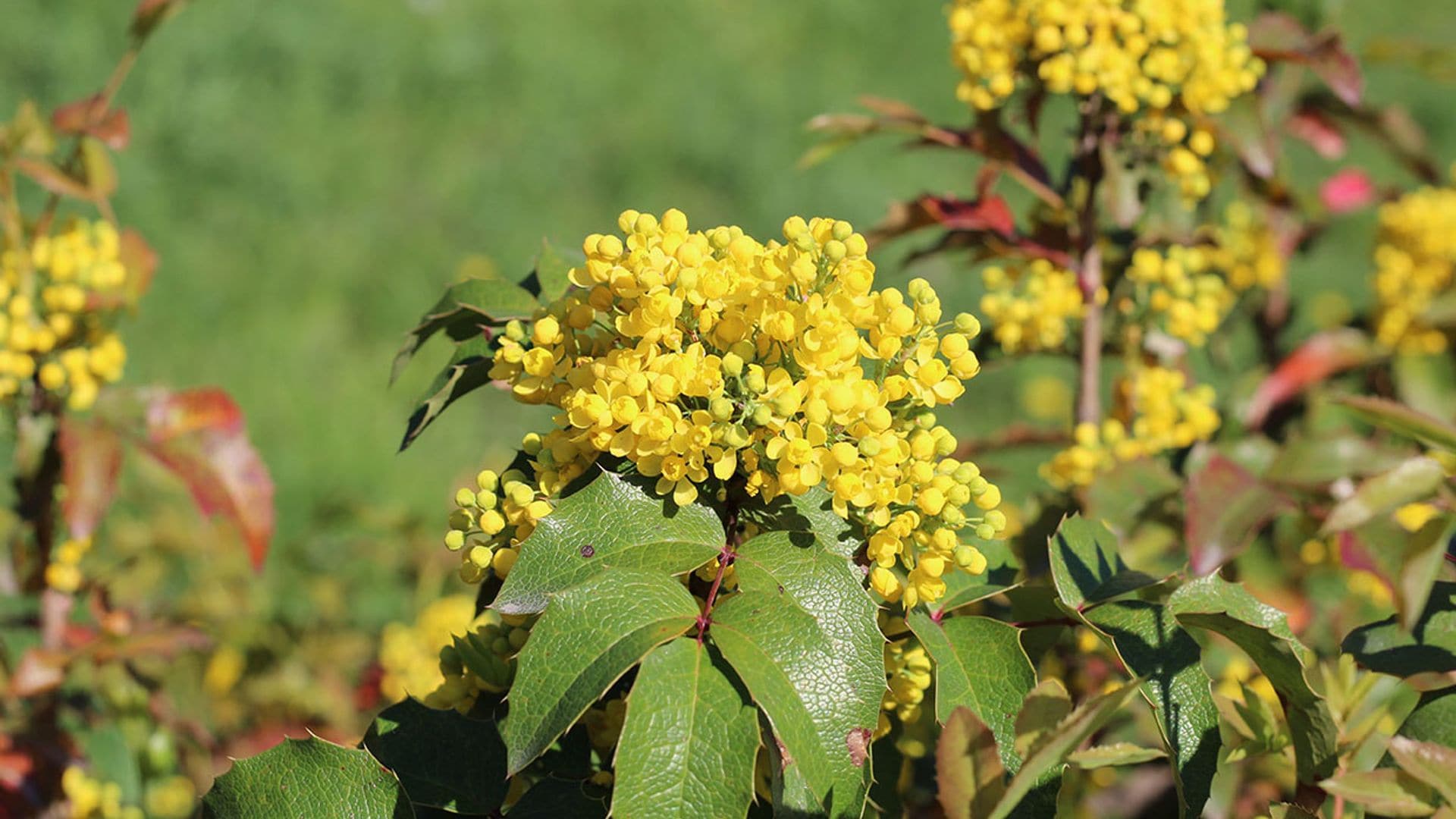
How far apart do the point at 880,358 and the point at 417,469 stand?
3.15 metres

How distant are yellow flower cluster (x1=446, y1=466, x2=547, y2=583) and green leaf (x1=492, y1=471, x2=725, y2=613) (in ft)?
0.10

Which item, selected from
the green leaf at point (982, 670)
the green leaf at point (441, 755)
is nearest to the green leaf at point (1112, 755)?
the green leaf at point (982, 670)

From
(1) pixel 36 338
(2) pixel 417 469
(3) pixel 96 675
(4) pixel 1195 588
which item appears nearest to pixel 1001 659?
(4) pixel 1195 588

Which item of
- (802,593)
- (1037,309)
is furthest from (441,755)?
(1037,309)

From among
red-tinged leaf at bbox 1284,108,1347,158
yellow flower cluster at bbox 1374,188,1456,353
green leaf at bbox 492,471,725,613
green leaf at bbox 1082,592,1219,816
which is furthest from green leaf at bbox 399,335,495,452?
yellow flower cluster at bbox 1374,188,1456,353

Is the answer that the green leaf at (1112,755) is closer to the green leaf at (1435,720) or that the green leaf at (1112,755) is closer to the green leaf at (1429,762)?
the green leaf at (1429,762)

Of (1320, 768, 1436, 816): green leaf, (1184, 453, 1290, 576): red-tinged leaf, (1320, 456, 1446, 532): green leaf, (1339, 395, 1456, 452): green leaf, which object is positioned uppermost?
(1339, 395, 1456, 452): green leaf

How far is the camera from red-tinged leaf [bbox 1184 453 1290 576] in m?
1.47

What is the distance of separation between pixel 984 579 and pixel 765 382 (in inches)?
13.7

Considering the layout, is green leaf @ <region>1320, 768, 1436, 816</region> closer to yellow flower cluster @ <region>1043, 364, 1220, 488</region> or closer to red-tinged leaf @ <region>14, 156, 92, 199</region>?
yellow flower cluster @ <region>1043, 364, 1220, 488</region>

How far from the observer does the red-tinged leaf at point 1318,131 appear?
2.23 metres

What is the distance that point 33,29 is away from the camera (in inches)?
187

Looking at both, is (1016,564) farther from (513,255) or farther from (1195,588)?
(513,255)

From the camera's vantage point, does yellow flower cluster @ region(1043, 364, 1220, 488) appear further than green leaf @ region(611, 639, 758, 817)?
Yes
